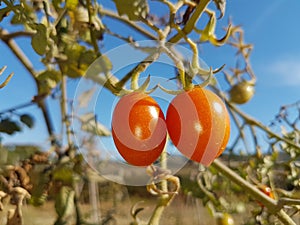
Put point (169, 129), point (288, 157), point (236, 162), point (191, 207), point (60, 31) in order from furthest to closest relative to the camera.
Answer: point (191, 207), point (236, 162), point (288, 157), point (60, 31), point (169, 129)

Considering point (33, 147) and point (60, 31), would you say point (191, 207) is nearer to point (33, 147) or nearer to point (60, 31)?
point (33, 147)

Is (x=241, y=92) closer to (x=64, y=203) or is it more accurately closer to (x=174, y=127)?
(x=64, y=203)

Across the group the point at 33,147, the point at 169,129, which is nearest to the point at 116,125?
the point at 169,129

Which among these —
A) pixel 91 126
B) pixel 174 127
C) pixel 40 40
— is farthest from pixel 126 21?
pixel 174 127

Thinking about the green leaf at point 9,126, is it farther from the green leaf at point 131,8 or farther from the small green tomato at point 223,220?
the small green tomato at point 223,220

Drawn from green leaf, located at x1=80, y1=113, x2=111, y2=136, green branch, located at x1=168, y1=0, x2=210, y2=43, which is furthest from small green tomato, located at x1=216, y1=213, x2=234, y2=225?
green branch, located at x1=168, y1=0, x2=210, y2=43
